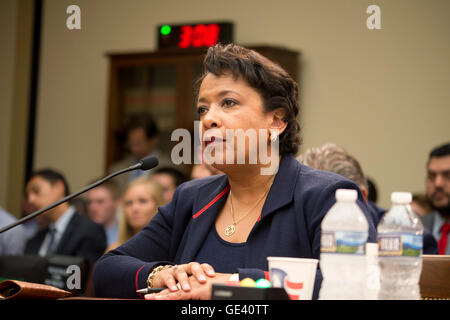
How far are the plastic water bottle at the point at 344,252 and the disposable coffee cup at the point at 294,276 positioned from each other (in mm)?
30

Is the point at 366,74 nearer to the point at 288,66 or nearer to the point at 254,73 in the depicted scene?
the point at 288,66

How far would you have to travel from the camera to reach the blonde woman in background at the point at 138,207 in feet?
12.0

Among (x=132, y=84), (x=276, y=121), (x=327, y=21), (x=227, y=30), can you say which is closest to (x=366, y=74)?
(x=327, y=21)

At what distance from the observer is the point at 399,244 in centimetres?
109

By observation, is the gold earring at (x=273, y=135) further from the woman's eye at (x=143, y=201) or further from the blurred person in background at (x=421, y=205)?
the blurred person in background at (x=421, y=205)

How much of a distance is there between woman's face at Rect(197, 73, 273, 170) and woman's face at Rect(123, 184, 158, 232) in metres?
1.96

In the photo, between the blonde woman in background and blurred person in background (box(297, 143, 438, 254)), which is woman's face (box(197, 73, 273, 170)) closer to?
blurred person in background (box(297, 143, 438, 254))

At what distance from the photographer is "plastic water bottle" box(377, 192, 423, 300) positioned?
1097 millimetres

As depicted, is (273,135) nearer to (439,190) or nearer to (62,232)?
(439,190)

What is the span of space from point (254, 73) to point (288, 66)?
3.38 m

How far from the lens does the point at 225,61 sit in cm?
176

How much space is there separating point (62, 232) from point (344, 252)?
3022 millimetres

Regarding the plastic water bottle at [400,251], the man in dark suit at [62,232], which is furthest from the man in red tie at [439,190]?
the plastic water bottle at [400,251]

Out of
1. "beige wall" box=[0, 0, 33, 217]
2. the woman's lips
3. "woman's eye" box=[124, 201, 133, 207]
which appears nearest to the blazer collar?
the woman's lips
